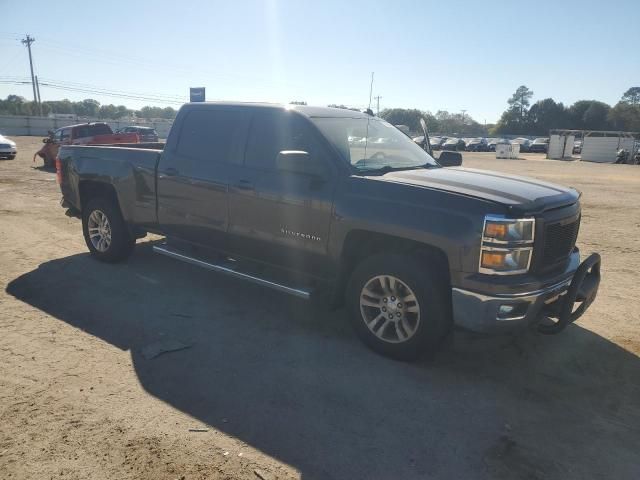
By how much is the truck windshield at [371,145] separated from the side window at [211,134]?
95 centimetres

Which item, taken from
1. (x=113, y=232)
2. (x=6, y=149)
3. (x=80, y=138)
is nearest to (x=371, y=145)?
(x=113, y=232)

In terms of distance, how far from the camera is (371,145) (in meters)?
4.68

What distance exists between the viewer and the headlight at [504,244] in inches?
133

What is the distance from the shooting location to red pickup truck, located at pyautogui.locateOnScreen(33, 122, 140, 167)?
1791 cm

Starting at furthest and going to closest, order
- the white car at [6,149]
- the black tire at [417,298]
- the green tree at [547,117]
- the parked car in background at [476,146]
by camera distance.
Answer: the green tree at [547,117]
the parked car in background at [476,146]
the white car at [6,149]
the black tire at [417,298]

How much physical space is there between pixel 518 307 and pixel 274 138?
262cm

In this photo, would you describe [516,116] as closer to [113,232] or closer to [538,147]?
[538,147]

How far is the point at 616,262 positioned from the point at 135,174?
6.60 m

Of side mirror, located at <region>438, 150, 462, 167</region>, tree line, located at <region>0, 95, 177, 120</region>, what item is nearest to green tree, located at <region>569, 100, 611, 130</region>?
tree line, located at <region>0, 95, 177, 120</region>

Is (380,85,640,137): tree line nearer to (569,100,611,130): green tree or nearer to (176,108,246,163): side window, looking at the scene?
(569,100,611,130): green tree

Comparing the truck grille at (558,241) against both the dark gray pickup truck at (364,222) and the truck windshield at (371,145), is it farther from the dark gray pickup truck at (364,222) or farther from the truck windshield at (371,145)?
the truck windshield at (371,145)

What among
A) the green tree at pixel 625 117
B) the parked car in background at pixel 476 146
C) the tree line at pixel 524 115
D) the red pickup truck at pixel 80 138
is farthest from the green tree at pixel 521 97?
the red pickup truck at pixel 80 138

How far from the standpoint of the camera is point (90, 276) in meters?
5.83

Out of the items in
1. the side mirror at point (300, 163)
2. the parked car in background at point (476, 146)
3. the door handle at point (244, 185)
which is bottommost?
A: the parked car in background at point (476, 146)
